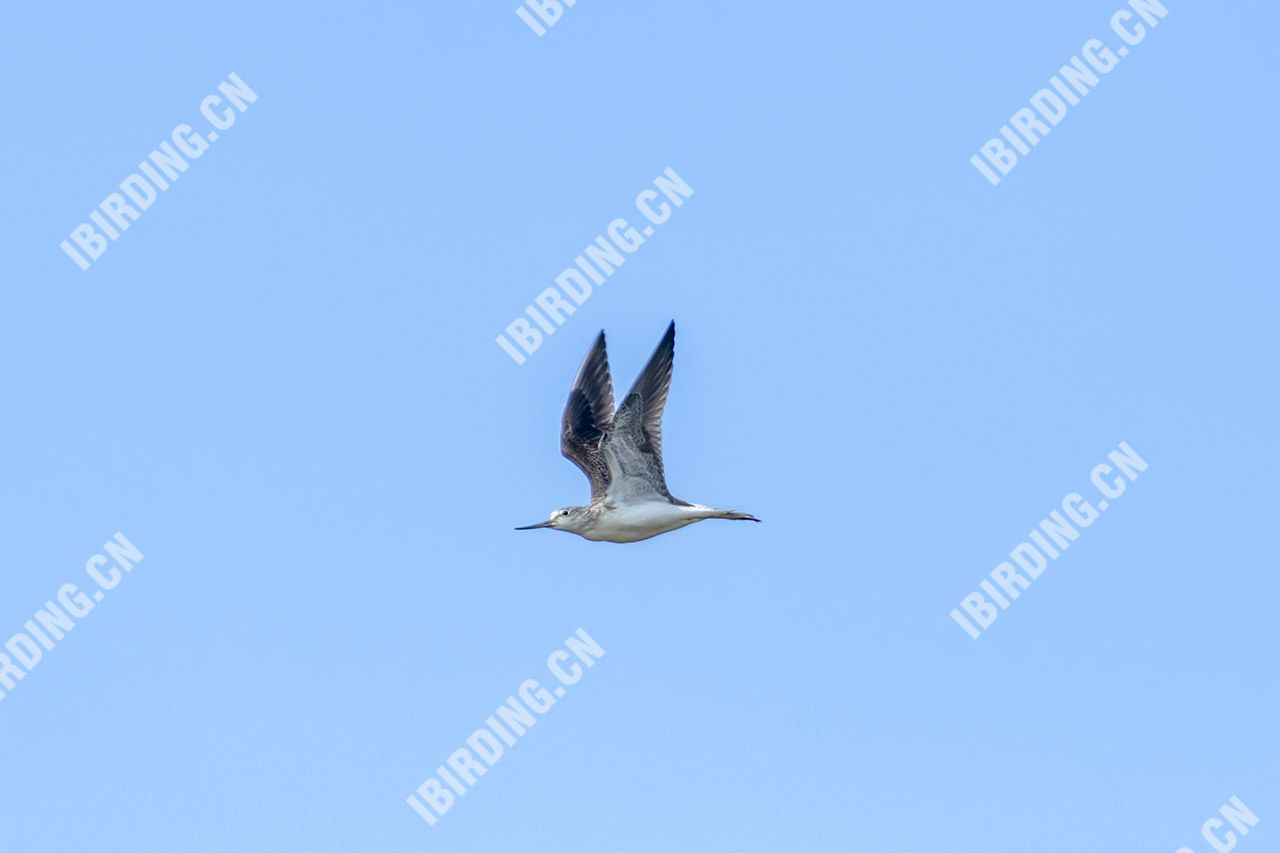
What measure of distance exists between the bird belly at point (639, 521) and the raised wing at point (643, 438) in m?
0.22

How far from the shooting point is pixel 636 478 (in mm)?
29328

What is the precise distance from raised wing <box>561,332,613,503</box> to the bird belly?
52cm

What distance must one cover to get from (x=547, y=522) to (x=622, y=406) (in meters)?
2.77

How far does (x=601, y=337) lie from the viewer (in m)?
31.8

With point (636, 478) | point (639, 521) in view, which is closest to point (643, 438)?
point (636, 478)

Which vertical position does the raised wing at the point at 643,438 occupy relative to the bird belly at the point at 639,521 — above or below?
above

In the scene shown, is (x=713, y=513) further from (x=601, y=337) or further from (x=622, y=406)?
(x=601, y=337)

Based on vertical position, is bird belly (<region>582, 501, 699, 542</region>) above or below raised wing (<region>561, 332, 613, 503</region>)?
below

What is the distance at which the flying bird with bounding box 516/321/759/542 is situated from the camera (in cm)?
2898

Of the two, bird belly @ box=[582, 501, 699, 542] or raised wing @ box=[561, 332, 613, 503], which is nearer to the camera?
bird belly @ box=[582, 501, 699, 542]

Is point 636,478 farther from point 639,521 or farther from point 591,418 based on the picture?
point 591,418

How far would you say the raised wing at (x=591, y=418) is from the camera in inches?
1176

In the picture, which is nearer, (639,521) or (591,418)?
(639,521)

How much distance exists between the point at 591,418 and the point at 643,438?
168cm
